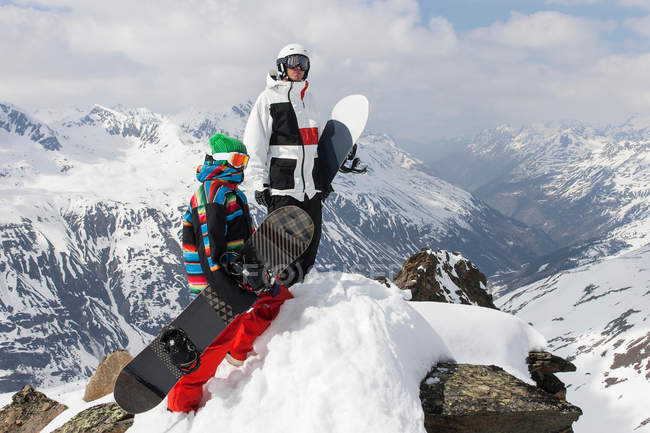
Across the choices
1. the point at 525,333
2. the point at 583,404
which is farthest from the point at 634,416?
the point at 525,333

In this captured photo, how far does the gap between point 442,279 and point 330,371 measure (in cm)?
1226

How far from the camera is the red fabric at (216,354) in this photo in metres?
6.05

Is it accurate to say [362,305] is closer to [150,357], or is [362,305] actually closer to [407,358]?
[407,358]

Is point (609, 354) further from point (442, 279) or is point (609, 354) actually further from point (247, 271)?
point (247, 271)

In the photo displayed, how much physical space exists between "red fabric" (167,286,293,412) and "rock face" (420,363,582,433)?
8.78 ft

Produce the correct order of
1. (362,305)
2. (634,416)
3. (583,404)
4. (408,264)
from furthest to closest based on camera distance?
(583,404), (634,416), (408,264), (362,305)

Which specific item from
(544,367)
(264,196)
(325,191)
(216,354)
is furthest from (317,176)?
(544,367)

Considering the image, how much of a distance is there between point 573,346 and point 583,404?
4689 centimetres

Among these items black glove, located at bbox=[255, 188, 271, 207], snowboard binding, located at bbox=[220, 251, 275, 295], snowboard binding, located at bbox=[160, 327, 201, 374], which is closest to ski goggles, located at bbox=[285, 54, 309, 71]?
black glove, located at bbox=[255, 188, 271, 207]

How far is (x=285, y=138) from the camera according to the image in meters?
8.62

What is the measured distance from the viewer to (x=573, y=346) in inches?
6245

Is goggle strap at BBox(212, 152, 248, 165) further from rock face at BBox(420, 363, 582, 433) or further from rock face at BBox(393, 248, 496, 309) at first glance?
rock face at BBox(393, 248, 496, 309)

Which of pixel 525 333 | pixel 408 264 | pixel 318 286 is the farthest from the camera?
pixel 408 264

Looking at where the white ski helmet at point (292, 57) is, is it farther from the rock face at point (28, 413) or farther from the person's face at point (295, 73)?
the rock face at point (28, 413)
